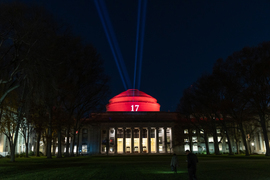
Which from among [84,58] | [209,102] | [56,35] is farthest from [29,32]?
[209,102]

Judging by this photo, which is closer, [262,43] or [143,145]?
[262,43]

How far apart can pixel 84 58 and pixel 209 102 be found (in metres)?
27.4

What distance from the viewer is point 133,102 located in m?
105

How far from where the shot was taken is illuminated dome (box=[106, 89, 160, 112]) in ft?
344

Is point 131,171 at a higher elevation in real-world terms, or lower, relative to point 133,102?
lower

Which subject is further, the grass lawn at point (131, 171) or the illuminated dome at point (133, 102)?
the illuminated dome at point (133, 102)

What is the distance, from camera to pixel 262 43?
4006 cm

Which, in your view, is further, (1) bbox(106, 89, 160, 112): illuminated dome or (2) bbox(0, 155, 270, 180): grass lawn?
(1) bbox(106, 89, 160, 112): illuminated dome

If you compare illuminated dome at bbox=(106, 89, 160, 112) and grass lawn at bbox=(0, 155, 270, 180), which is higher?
illuminated dome at bbox=(106, 89, 160, 112)

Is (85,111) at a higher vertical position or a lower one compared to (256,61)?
lower

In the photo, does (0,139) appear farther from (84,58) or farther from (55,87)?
(55,87)

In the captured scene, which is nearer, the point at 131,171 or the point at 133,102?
the point at 131,171

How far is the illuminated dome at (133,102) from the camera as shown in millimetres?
104750

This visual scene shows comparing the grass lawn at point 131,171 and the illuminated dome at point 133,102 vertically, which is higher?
the illuminated dome at point 133,102
